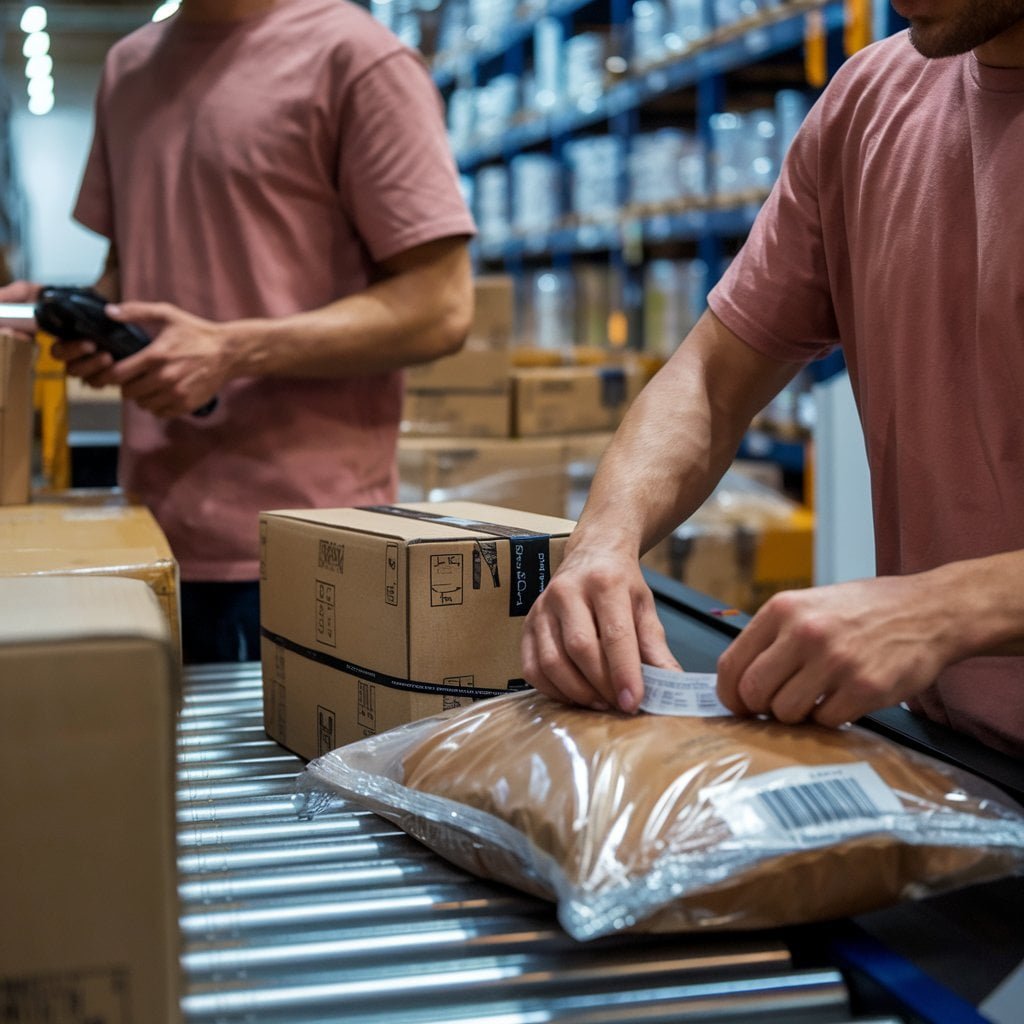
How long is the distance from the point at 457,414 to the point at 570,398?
30 cm

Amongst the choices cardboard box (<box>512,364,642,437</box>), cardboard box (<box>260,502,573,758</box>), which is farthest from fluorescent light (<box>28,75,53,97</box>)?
cardboard box (<box>260,502,573,758</box>)

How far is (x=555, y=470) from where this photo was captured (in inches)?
117

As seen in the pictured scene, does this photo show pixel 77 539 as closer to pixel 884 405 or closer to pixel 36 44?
pixel 884 405

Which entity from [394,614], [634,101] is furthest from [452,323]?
[634,101]

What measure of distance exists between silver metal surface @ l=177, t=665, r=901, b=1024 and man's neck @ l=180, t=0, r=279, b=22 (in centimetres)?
122

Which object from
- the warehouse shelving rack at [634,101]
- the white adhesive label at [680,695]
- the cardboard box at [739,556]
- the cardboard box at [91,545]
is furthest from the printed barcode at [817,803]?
the warehouse shelving rack at [634,101]

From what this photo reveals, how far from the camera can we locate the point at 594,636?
856 mm

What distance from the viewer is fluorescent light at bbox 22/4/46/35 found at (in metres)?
5.92

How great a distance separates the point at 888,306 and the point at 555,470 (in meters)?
1.85

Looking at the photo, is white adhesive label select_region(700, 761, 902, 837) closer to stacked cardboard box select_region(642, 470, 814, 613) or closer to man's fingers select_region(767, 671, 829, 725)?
man's fingers select_region(767, 671, 829, 725)

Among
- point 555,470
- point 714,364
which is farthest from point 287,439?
point 555,470

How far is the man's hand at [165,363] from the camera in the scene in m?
1.51

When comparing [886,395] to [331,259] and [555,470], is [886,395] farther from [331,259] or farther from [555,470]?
[555,470]

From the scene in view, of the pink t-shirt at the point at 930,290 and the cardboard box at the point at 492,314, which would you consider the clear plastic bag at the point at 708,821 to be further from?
the cardboard box at the point at 492,314
